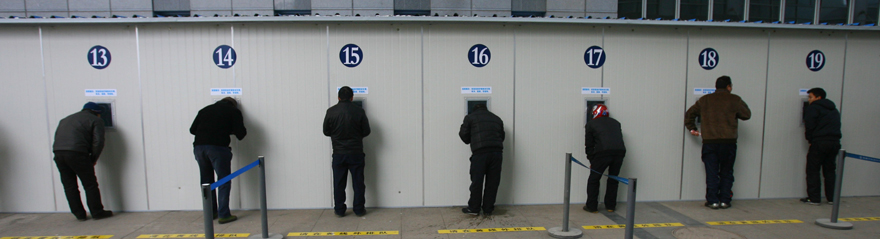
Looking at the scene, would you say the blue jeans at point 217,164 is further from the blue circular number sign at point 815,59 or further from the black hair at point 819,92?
the blue circular number sign at point 815,59

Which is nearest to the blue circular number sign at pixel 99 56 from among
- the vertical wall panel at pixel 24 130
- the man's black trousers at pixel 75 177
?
the vertical wall panel at pixel 24 130

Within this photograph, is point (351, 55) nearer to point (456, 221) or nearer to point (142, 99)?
point (456, 221)

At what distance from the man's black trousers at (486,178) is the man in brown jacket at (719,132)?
2820 millimetres

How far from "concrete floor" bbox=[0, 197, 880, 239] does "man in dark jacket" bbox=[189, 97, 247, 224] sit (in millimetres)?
417

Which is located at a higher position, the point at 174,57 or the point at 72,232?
the point at 174,57

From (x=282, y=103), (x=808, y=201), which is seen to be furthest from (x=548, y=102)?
(x=808, y=201)

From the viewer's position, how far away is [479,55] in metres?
4.67

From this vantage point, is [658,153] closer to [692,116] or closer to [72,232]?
[692,116]

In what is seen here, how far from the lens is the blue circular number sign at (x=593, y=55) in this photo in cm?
479

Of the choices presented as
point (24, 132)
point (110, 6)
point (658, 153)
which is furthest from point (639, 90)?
point (110, 6)

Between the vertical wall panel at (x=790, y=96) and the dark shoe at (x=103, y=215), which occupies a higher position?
the vertical wall panel at (x=790, y=96)

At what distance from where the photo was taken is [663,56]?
4.88 m

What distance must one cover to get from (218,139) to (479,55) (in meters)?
3.39

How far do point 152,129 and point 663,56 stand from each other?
702 cm
